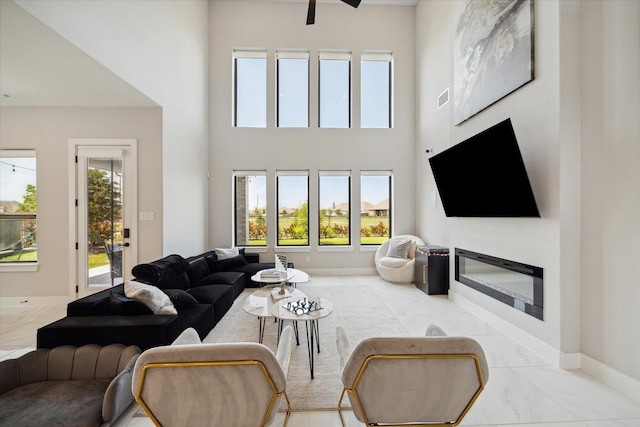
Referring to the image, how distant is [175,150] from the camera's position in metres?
4.48

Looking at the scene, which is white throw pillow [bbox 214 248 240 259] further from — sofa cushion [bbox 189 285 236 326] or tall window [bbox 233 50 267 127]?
tall window [bbox 233 50 267 127]

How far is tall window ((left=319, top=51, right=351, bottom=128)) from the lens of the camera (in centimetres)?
630

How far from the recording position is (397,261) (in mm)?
5375

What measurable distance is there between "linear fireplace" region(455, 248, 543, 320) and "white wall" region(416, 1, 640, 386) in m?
0.10

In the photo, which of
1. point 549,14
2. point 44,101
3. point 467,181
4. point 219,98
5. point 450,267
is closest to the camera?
point 549,14

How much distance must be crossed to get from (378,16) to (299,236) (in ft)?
17.8

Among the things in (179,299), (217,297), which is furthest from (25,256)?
(217,297)

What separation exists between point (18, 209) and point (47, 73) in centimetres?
243

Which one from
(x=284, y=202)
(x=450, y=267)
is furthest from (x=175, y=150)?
(x=450, y=267)

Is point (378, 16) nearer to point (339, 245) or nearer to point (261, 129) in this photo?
point (261, 129)

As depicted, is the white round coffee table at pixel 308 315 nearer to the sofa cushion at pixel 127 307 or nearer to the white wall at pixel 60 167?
the sofa cushion at pixel 127 307

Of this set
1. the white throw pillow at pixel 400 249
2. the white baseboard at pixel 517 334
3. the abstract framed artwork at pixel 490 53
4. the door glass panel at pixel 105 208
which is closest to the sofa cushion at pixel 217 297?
the door glass panel at pixel 105 208

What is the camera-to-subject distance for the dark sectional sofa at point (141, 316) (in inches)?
85.8

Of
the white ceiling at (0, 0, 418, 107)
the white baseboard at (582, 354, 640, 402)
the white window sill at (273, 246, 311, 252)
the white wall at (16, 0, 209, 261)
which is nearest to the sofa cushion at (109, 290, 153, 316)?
the white wall at (16, 0, 209, 261)
